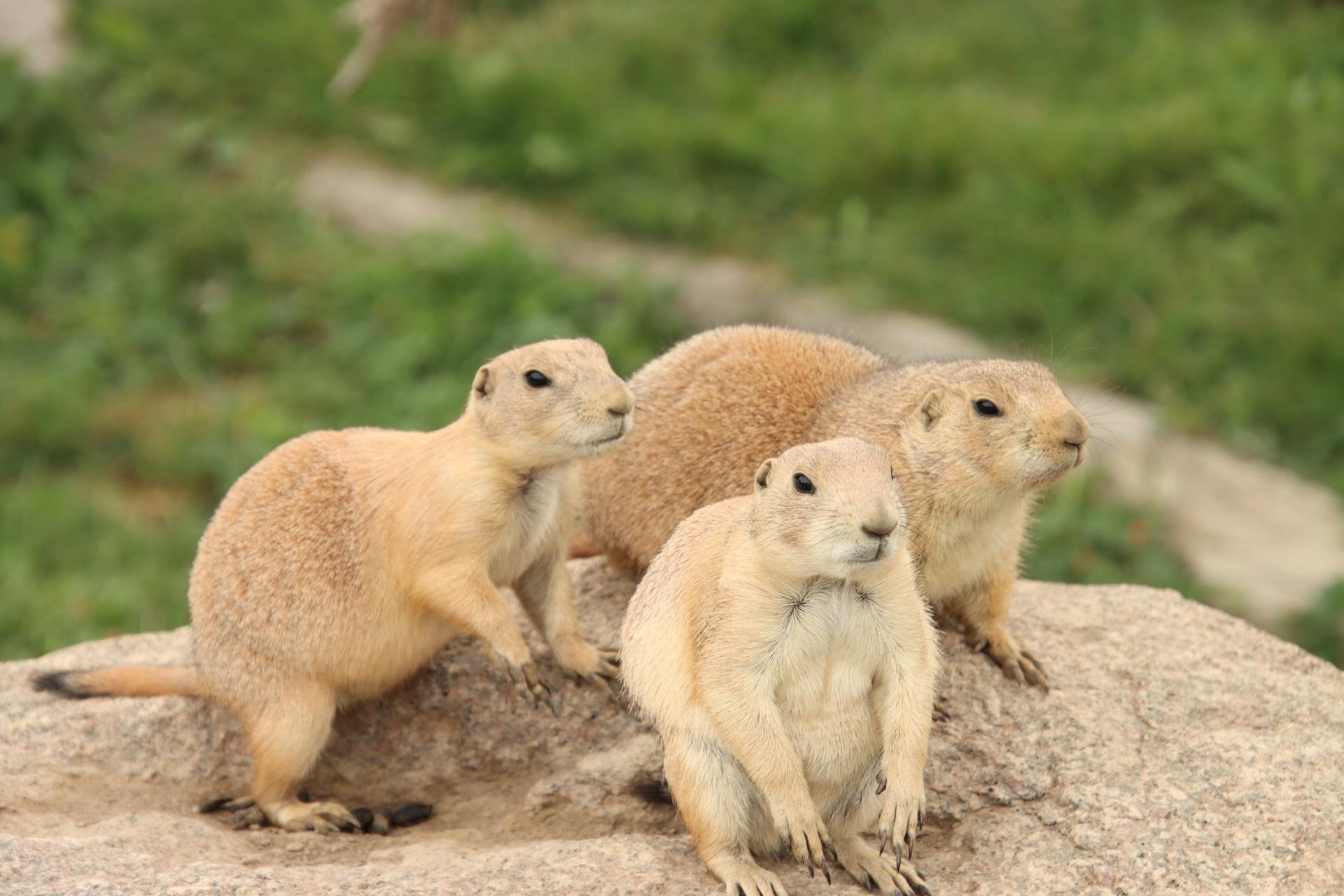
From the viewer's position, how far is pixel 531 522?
4512 mm

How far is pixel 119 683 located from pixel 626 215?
5503 millimetres

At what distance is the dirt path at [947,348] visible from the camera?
754cm

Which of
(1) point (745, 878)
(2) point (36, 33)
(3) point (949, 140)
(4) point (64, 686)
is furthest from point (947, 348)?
(2) point (36, 33)

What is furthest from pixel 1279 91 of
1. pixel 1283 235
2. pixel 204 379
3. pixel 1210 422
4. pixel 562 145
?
pixel 204 379

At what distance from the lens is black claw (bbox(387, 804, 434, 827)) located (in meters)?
4.41

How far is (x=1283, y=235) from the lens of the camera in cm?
862

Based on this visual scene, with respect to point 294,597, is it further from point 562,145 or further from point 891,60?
point 891,60

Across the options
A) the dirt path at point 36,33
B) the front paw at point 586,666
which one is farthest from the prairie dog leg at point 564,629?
the dirt path at point 36,33

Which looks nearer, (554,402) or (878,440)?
(554,402)

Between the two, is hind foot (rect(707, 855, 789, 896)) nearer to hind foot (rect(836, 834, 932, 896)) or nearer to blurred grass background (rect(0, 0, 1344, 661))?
hind foot (rect(836, 834, 932, 896))

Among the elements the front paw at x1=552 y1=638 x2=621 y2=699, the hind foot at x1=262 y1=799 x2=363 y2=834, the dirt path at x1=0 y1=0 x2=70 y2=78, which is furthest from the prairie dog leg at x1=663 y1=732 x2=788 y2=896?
the dirt path at x1=0 y1=0 x2=70 y2=78

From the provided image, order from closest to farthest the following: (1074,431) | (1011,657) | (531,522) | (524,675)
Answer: (1074,431)
(524,675)
(531,522)
(1011,657)

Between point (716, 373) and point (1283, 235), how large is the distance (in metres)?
4.83

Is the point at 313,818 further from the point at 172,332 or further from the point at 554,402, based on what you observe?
the point at 172,332
